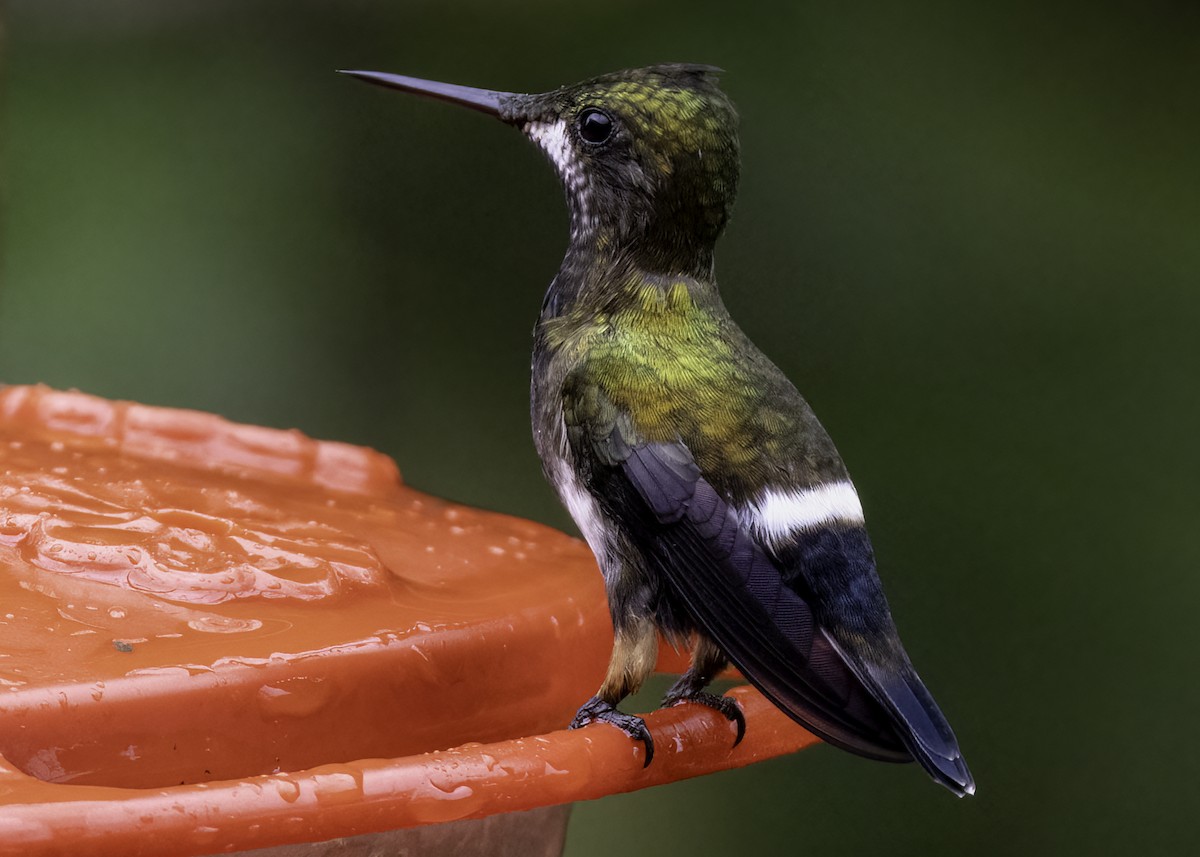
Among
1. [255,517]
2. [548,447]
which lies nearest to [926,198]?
[548,447]

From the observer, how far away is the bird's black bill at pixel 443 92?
1.45 metres

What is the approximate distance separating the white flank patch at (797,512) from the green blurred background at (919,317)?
1029 millimetres

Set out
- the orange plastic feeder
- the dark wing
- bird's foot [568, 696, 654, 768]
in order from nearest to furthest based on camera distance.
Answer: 1. the orange plastic feeder
2. bird's foot [568, 696, 654, 768]
3. the dark wing

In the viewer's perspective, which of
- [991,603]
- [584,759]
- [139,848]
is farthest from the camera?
[991,603]

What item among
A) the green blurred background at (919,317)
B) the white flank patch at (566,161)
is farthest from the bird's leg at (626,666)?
the green blurred background at (919,317)

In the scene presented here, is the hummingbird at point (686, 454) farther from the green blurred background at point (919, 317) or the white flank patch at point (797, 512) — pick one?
the green blurred background at point (919, 317)

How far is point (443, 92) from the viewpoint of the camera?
1.51 metres

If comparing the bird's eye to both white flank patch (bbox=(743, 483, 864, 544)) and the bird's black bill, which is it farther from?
white flank patch (bbox=(743, 483, 864, 544))

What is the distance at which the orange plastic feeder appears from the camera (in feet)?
2.92

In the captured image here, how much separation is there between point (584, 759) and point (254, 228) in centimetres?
226

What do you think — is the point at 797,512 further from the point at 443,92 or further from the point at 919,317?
the point at 919,317

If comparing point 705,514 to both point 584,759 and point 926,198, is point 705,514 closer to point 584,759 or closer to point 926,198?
point 584,759

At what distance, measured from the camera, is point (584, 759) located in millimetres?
1047

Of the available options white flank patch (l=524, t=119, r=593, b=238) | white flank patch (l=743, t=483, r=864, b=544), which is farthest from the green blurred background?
white flank patch (l=743, t=483, r=864, b=544)
